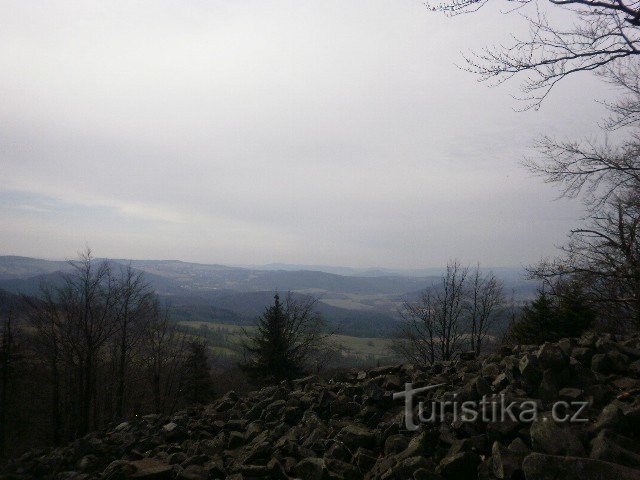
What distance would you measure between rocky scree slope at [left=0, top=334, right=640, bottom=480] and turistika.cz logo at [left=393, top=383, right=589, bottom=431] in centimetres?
10

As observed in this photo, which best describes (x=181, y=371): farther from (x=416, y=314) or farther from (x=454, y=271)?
(x=454, y=271)

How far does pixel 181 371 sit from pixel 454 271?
2155 centimetres

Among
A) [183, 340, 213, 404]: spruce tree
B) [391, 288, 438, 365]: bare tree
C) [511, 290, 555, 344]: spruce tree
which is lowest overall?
[183, 340, 213, 404]: spruce tree

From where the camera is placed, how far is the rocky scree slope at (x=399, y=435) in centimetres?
445

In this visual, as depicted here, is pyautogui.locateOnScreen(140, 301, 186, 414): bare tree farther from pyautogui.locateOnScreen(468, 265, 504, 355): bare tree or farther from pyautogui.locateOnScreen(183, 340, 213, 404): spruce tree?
pyautogui.locateOnScreen(468, 265, 504, 355): bare tree

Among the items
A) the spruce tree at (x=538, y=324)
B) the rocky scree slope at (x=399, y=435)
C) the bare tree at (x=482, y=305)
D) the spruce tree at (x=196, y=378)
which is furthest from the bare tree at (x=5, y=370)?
the bare tree at (x=482, y=305)

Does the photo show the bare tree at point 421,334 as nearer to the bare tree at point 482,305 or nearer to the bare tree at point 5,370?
the bare tree at point 482,305

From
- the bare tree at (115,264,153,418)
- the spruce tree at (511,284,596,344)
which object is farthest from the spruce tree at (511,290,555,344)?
the bare tree at (115,264,153,418)

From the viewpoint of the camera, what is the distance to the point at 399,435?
604 cm

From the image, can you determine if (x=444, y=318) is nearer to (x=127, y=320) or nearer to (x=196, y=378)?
(x=196, y=378)

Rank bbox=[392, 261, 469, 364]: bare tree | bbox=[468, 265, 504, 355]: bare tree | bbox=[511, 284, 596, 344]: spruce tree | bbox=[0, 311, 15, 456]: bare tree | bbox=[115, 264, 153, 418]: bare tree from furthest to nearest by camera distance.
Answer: bbox=[468, 265, 504, 355]: bare tree
bbox=[392, 261, 469, 364]: bare tree
bbox=[0, 311, 15, 456]: bare tree
bbox=[115, 264, 153, 418]: bare tree
bbox=[511, 284, 596, 344]: spruce tree

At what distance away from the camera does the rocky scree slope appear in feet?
14.6

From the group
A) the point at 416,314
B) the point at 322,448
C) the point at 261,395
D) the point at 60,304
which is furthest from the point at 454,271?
the point at 60,304

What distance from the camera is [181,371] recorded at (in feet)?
84.5
